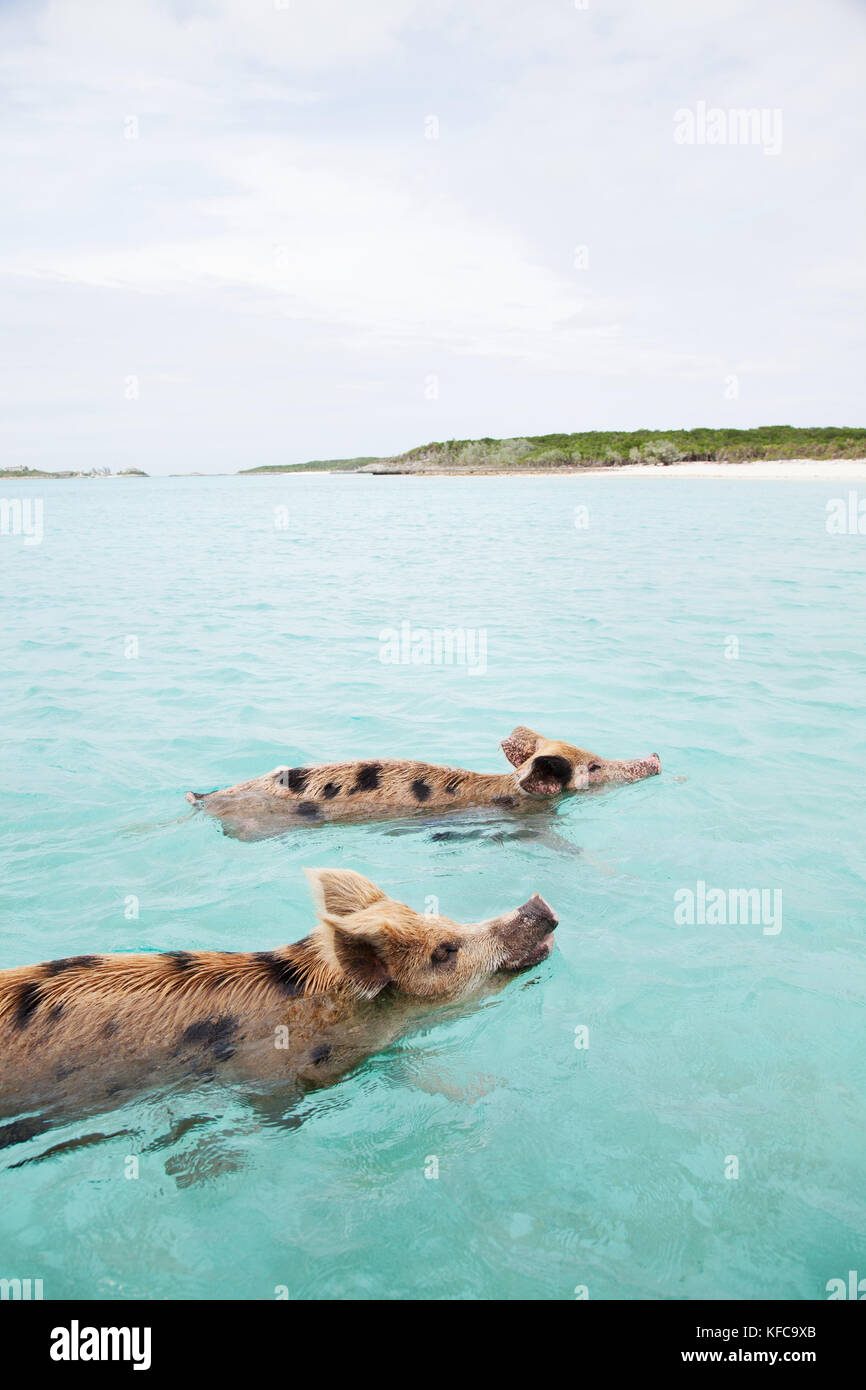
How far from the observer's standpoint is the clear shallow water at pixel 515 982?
151 inches

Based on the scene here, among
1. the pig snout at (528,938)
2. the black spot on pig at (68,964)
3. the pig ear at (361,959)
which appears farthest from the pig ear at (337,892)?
the black spot on pig at (68,964)

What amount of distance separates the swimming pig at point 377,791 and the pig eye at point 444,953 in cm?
299

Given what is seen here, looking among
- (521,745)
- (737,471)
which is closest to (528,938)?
(521,745)

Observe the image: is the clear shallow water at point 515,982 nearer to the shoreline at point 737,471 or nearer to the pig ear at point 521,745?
the pig ear at point 521,745

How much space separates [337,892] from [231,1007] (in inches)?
29.8

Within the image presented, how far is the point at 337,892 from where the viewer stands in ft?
15.2

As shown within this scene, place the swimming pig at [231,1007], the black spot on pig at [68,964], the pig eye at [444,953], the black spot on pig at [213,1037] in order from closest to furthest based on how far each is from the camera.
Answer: the swimming pig at [231,1007] → the black spot on pig at [213,1037] → the black spot on pig at [68,964] → the pig eye at [444,953]

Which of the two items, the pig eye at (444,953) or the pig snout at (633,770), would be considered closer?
the pig eye at (444,953)

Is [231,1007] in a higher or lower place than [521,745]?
lower

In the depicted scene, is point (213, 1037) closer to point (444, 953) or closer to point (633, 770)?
point (444, 953)

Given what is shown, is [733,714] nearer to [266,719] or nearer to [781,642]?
[781,642]
